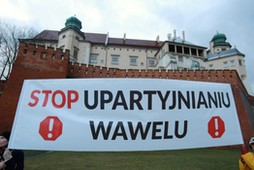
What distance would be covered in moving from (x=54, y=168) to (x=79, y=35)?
30.2 metres

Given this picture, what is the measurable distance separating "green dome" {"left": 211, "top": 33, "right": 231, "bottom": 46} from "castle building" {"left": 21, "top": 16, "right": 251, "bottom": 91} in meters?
6.44

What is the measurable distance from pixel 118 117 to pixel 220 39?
48054 millimetres

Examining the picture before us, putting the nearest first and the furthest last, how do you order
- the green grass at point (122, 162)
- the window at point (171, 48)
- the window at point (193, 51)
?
the green grass at point (122, 162), the window at point (171, 48), the window at point (193, 51)

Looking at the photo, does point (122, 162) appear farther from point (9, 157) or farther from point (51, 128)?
point (51, 128)

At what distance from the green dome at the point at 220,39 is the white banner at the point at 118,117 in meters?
46.2

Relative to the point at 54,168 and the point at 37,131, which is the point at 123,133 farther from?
the point at 54,168

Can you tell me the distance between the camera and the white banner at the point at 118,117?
1.82 meters

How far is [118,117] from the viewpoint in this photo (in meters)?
1.96

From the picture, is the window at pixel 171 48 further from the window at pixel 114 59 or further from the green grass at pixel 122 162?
the green grass at pixel 122 162

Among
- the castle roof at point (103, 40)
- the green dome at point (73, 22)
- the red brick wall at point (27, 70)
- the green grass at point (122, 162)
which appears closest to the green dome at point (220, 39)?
the castle roof at point (103, 40)

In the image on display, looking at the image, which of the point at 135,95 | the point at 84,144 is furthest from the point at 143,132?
the point at 84,144

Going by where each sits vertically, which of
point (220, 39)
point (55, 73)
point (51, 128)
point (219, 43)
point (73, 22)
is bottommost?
point (51, 128)

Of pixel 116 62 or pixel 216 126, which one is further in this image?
pixel 116 62

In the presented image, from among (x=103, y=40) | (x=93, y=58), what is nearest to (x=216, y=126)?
(x=93, y=58)
